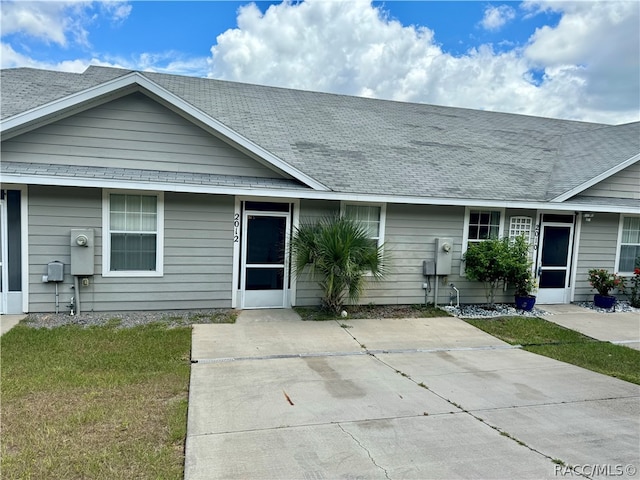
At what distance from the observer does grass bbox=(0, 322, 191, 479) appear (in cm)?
321

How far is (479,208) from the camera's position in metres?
9.94

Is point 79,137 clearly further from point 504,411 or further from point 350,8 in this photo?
point 350,8

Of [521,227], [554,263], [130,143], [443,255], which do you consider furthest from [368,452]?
[554,263]

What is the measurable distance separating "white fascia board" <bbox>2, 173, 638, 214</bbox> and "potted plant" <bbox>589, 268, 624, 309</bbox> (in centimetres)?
158

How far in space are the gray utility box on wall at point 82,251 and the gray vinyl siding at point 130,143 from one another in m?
1.29

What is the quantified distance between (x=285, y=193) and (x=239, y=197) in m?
0.99

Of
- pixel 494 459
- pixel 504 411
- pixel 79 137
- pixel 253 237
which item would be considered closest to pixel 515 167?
pixel 253 237

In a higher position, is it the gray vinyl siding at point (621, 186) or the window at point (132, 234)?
the gray vinyl siding at point (621, 186)

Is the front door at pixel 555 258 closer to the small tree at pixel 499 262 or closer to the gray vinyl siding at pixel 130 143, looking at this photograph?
the small tree at pixel 499 262

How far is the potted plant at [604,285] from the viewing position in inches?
403

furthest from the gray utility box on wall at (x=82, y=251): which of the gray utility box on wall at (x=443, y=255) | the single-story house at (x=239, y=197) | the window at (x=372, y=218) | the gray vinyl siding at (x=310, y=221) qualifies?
the gray utility box on wall at (x=443, y=255)

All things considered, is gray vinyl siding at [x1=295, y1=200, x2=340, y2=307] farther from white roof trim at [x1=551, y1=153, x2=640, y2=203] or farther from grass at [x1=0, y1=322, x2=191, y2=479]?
white roof trim at [x1=551, y1=153, x2=640, y2=203]

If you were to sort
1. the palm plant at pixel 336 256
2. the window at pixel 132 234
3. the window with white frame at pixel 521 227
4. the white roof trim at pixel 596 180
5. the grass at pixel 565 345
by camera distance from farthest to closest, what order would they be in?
the window with white frame at pixel 521 227, the white roof trim at pixel 596 180, the palm plant at pixel 336 256, the window at pixel 132 234, the grass at pixel 565 345

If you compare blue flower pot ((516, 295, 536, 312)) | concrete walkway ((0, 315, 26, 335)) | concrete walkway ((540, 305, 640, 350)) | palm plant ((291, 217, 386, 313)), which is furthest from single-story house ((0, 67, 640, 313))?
blue flower pot ((516, 295, 536, 312))
